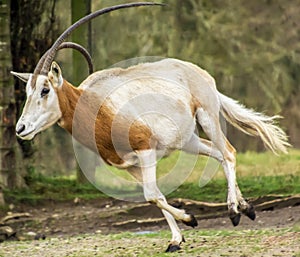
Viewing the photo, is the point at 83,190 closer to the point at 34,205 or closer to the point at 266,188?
the point at 34,205

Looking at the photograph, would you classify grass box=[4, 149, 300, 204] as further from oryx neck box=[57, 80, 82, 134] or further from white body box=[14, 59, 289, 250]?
oryx neck box=[57, 80, 82, 134]

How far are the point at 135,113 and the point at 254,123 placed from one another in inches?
66.7

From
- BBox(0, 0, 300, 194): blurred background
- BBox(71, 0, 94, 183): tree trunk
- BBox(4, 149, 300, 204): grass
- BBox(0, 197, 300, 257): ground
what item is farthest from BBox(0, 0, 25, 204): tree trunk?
BBox(0, 0, 300, 194): blurred background

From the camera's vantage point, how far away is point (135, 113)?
29.0 feet

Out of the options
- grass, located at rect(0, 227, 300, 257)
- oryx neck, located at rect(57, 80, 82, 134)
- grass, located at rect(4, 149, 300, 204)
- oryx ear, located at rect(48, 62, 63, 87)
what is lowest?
grass, located at rect(4, 149, 300, 204)

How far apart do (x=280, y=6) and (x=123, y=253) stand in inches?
466

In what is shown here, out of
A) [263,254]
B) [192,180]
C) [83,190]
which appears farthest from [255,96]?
[263,254]

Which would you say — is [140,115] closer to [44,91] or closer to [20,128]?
[44,91]

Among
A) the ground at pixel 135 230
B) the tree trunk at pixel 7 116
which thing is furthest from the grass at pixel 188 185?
the ground at pixel 135 230

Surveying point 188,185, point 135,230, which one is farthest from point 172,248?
point 188,185

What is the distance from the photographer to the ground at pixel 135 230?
895 centimetres

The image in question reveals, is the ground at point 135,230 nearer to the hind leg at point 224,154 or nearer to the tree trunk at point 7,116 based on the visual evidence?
the hind leg at point 224,154

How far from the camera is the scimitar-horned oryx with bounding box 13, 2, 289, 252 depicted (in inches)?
340

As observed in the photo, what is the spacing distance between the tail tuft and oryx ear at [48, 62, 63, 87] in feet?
6.29
